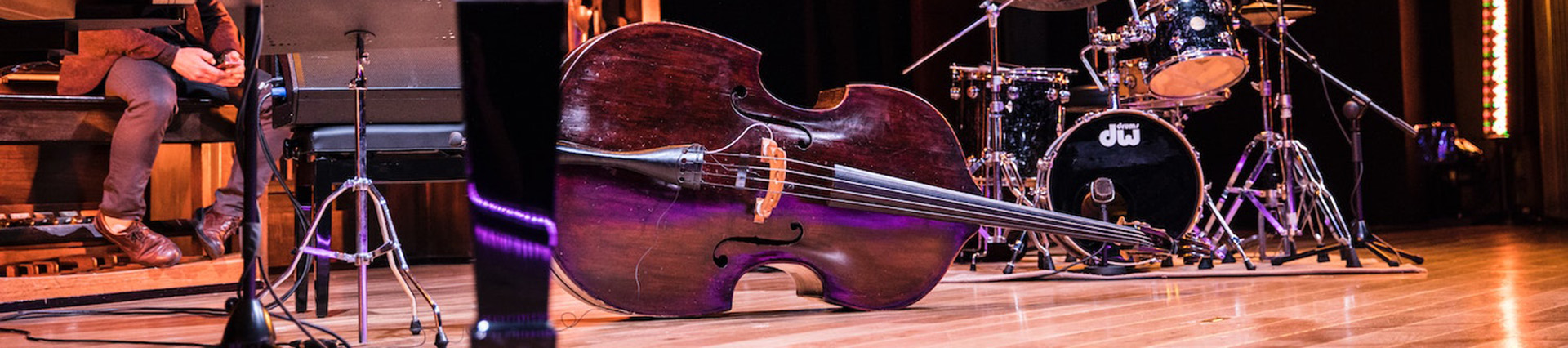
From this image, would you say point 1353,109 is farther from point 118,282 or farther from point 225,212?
point 118,282

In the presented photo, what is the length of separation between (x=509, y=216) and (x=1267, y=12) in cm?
394

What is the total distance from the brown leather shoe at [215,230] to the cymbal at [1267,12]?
136 inches

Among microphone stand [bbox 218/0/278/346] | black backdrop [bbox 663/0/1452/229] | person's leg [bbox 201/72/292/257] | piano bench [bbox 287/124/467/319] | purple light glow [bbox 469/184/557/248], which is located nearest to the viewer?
purple light glow [bbox 469/184/557/248]

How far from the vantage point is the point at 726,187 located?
246 centimetres

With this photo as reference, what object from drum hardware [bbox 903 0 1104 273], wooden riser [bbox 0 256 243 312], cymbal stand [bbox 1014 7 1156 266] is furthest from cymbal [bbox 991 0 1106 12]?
wooden riser [bbox 0 256 243 312]

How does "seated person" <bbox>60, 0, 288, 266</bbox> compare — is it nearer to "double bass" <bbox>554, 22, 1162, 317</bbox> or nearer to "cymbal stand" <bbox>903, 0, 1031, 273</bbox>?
"double bass" <bbox>554, 22, 1162, 317</bbox>

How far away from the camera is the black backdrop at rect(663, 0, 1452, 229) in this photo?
550 cm

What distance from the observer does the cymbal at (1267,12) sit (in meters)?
4.12

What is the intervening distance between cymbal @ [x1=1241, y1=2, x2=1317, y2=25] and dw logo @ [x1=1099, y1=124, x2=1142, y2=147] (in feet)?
1.85

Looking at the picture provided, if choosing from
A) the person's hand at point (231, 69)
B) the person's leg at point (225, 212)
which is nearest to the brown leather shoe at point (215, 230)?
the person's leg at point (225, 212)

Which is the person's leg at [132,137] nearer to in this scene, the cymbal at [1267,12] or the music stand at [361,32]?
the music stand at [361,32]

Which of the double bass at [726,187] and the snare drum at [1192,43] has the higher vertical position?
the snare drum at [1192,43]

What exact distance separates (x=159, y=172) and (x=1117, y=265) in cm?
335

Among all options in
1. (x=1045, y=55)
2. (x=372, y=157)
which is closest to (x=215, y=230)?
(x=372, y=157)
